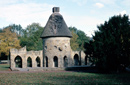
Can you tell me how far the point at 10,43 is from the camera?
47.0 metres

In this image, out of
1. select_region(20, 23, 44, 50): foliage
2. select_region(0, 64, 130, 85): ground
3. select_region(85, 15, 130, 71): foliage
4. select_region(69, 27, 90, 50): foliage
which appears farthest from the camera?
select_region(69, 27, 90, 50): foliage

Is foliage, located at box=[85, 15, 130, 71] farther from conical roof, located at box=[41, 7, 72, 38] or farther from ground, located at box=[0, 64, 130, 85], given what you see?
conical roof, located at box=[41, 7, 72, 38]

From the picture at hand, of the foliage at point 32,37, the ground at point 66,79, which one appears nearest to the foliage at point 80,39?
the foliage at point 32,37

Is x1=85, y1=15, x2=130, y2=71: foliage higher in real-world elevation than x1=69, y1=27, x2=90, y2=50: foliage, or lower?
lower

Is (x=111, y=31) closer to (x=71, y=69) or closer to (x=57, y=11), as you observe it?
(x=71, y=69)

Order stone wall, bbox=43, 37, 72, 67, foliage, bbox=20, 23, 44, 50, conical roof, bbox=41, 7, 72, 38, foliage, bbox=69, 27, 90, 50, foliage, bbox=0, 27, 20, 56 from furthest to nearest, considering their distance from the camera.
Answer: foliage, bbox=69, 27, 90, 50, foliage, bbox=20, 23, 44, 50, foliage, bbox=0, 27, 20, 56, stone wall, bbox=43, 37, 72, 67, conical roof, bbox=41, 7, 72, 38

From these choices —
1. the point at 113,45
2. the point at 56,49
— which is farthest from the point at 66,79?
the point at 56,49

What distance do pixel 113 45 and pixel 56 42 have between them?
37.6ft

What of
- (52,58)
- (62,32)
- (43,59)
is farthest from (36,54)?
(62,32)

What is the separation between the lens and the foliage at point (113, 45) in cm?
2088

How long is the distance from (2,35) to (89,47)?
108 ft

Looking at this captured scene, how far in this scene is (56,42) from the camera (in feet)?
99.8

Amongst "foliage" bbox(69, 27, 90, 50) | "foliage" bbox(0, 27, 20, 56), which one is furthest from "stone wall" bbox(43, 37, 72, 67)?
"foliage" bbox(69, 27, 90, 50)

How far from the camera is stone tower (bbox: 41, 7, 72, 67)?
3041 cm
